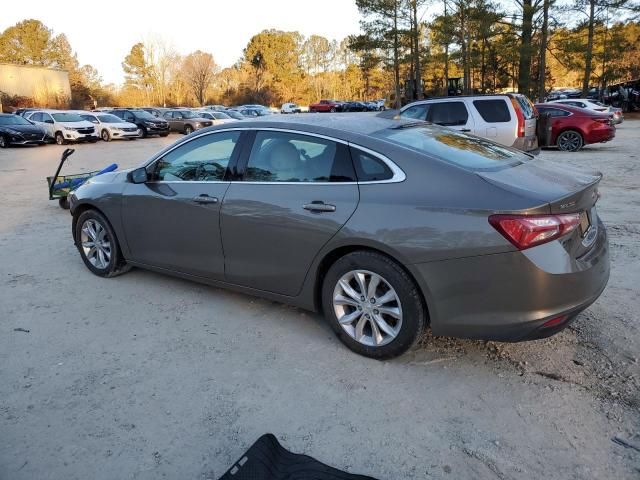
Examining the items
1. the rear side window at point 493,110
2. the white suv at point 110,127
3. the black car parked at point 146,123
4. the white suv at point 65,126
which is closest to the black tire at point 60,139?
the white suv at point 65,126

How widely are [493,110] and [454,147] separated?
27.4 feet

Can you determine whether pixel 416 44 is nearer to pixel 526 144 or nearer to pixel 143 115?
pixel 143 115

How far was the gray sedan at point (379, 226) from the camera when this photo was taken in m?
2.90

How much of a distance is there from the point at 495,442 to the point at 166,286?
3.40m

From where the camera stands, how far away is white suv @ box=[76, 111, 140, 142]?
1033 inches

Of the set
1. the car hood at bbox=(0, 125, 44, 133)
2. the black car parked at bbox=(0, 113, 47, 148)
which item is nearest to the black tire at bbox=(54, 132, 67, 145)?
Result: the black car parked at bbox=(0, 113, 47, 148)

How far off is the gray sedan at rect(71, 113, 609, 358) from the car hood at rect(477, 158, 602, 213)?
1 cm

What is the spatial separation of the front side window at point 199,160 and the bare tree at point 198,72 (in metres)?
71.7

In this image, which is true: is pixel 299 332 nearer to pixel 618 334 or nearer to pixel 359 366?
pixel 359 366

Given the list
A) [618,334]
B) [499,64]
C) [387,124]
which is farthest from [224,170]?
[499,64]

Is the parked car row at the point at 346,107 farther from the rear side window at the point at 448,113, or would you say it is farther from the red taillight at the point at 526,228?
the red taillight at the point at 526,228

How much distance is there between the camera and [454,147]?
3.67 metres

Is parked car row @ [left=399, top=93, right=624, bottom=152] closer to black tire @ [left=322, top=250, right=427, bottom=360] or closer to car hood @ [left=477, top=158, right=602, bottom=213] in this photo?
car hood @ [left=477, top=158, right=602, bottom=213]

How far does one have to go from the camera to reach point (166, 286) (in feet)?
16.3
